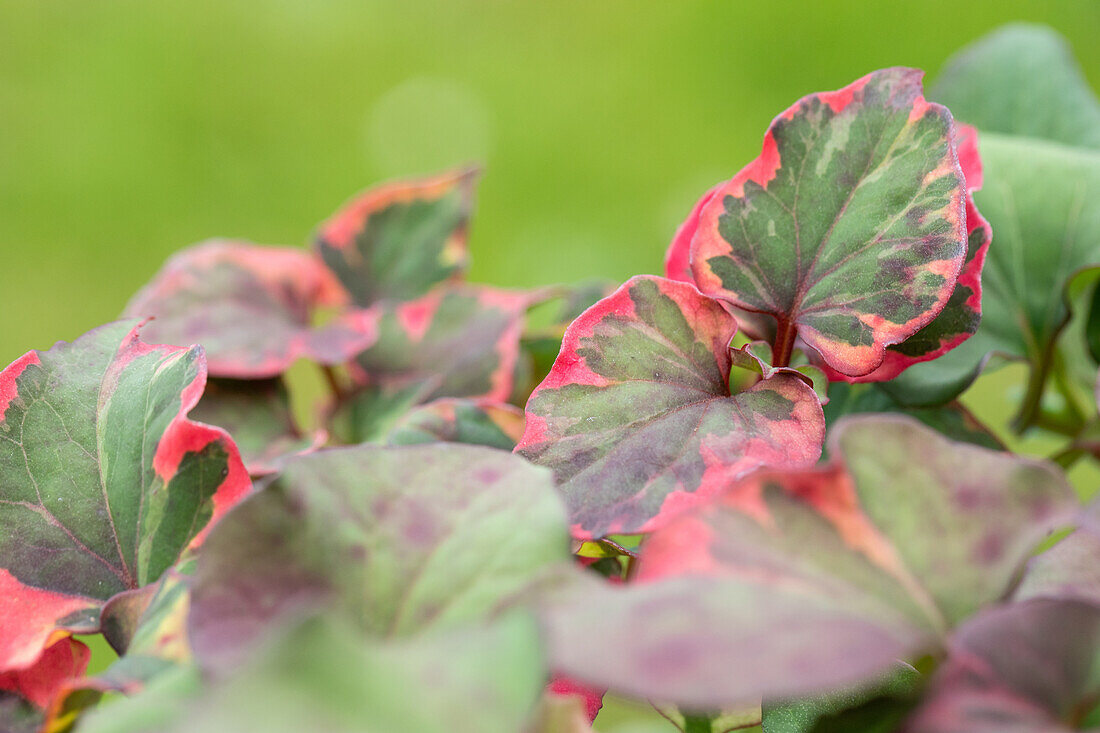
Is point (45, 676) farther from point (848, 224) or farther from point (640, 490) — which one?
point (848, 224)

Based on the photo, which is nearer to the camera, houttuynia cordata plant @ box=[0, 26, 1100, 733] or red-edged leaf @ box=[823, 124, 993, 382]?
houttuynia cordata plant @ box=[0, 26, 1100, 733]

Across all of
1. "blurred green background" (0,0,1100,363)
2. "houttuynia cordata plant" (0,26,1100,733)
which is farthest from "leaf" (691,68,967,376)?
"blurred green background" (0,0,1100,363)

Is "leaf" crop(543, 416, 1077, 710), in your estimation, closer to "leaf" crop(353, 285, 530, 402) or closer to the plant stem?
the plant stem

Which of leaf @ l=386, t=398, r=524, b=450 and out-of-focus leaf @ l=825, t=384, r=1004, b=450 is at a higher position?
leaf @ l=386, t=398, r=524, b=450

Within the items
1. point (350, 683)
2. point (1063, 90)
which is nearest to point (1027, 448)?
point (1063, 90)

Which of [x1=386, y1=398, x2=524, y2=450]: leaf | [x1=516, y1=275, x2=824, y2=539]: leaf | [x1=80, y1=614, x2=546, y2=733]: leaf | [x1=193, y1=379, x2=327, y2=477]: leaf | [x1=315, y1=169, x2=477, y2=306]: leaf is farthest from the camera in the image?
[x1=315, y1=169, x2=477, y2=306]: leaf

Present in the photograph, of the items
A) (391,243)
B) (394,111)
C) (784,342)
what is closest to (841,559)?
(784,342)

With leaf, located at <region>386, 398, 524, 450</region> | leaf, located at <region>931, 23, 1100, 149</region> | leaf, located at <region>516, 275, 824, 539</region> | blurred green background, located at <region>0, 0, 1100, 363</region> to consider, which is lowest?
blurred green background, located at <region>0, 0, 1100, 363</region>
